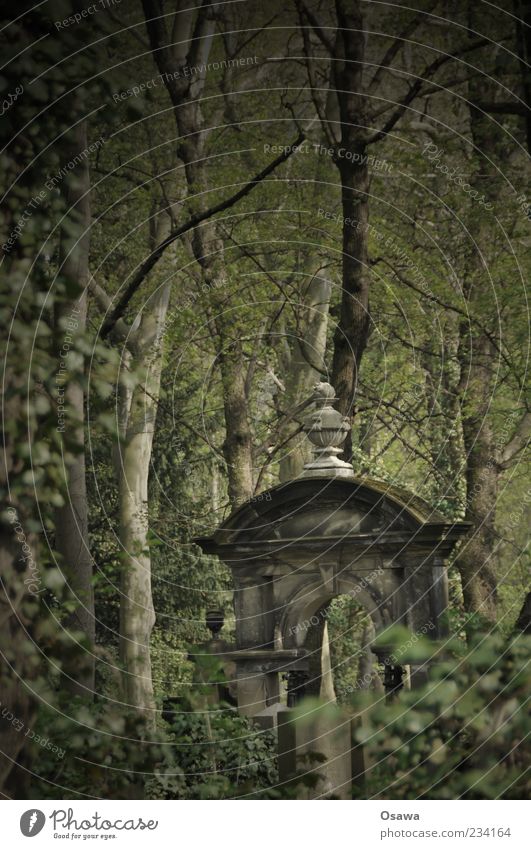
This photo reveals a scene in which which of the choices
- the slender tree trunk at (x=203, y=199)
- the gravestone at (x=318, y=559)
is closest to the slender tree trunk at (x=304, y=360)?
the slender tree trunk at (x=203, y=199)

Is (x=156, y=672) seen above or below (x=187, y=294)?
below

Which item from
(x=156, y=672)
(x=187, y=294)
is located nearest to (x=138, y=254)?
(x=187, y=294)

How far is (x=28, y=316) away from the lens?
229 inches

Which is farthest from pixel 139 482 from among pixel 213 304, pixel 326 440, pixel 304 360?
pixel 326 440

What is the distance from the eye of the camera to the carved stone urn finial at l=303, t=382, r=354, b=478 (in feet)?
37.7

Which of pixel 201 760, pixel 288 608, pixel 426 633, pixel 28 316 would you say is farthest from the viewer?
pixel 288 608

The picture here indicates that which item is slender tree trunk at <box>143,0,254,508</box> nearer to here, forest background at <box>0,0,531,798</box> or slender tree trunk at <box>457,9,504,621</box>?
forest background at <box>0,0,531,798</box>

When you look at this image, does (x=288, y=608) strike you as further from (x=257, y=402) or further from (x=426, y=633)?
(x=257, y=402)

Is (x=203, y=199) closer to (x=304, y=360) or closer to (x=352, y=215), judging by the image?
(x=352, y=215)

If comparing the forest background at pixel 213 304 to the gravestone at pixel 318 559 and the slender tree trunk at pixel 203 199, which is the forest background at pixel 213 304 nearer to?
the slender tree trunk at pixel 203 199

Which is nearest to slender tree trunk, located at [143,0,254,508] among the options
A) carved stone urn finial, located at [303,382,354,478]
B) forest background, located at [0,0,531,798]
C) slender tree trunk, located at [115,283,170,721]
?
forest background, located at [0,0,531,798]

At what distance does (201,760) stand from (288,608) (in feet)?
7.70

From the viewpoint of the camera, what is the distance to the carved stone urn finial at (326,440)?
11484 millimetres
